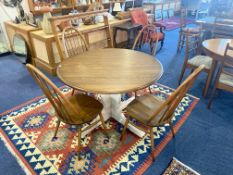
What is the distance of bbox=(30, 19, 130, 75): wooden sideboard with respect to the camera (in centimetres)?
278

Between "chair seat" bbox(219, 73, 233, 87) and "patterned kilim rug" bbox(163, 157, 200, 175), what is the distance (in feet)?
3.64

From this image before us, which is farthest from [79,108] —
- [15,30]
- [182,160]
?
[15,30]

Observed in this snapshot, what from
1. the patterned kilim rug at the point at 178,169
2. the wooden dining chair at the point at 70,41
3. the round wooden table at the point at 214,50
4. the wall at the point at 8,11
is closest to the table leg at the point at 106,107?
the wooden dining chair at the point at 70,41

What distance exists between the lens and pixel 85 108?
5.37 ft

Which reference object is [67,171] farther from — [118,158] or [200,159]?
[200,159]

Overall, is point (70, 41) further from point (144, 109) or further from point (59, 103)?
point (144, 109)

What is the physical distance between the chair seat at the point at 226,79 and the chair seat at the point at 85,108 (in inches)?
59.0

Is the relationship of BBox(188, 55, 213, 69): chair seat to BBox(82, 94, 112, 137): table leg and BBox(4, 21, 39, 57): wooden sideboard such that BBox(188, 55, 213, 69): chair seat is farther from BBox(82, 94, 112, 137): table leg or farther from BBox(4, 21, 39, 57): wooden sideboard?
BBox(4, 21, 39, 57): wooden sideboard

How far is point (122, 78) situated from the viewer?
58.8 inches

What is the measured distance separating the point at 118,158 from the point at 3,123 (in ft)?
4.65

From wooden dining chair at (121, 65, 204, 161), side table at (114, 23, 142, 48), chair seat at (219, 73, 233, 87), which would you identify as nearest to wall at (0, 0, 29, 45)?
side table at (114, 23, 142, 48)

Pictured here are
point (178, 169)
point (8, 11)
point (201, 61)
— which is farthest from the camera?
point (8, 11)

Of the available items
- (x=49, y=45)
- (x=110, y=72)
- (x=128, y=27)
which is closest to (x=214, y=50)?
(x=110, y=72)

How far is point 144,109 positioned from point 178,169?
607 mm
